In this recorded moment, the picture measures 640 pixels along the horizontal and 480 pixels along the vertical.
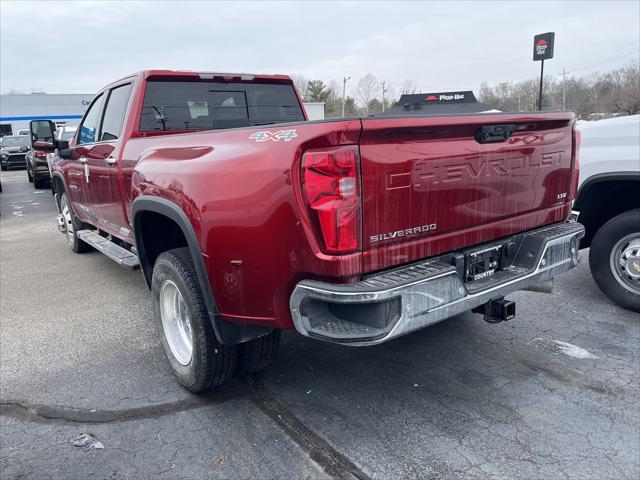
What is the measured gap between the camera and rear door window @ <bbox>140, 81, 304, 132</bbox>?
4.25 meters

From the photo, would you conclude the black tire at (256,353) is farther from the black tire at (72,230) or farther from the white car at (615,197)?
the black tire at (72,230)

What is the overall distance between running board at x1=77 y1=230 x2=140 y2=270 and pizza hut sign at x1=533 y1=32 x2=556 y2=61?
11418mm

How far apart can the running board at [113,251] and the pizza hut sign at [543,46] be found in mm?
11418

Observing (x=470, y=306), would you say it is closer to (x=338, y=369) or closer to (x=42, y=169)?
(x=338, y=369)

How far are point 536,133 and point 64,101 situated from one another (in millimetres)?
61829

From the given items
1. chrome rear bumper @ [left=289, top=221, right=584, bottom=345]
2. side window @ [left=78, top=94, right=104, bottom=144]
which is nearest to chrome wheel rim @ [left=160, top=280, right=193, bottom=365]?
chrome rear bumper @ [left=289, top=221, right=584, bottom=345]

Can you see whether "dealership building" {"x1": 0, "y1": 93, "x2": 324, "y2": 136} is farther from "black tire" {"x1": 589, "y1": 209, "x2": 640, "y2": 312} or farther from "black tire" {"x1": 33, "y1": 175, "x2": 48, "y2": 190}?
"black tire" {"x1": 589, "y1": 209, "x2": 640, "y2": 312}

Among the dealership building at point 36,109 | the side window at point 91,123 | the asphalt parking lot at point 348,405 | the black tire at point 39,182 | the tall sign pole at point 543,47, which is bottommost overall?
the asphalt parking lot at point 348,405

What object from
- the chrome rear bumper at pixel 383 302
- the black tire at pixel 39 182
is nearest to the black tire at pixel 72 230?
the chrome rear bumper at pixel 383 302

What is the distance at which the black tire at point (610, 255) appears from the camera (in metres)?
4.36

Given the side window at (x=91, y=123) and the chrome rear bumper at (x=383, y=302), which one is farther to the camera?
the side window at (x=91, y=123)

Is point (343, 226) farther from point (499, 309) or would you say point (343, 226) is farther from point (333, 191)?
point (499, 309)

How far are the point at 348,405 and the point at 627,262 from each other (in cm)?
294

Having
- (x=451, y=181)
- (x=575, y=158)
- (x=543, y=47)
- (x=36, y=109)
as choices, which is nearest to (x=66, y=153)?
(x=451, y=181)
